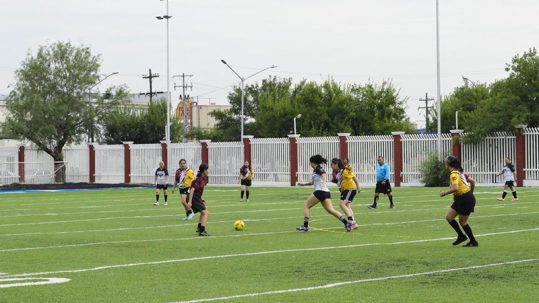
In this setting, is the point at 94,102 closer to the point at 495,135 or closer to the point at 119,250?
the point at 495,135

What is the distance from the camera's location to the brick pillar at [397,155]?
50844 mm

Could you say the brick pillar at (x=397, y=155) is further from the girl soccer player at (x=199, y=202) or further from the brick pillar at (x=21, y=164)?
the girl soccer player at (x=199, y=202)

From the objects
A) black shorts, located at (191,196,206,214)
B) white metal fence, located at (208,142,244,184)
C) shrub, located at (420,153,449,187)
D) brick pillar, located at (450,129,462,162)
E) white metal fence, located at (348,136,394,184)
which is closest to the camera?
black shorts, located at (191,196,206,214)

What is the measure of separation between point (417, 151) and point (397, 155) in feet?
3.32

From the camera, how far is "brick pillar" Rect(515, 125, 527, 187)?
4625cm

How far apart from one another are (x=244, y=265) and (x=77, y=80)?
Result: 5409 cm

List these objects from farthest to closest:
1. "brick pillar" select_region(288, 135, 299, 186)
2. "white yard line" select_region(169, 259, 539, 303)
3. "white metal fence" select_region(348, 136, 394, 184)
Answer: "brick pillar" select_region(288, 135, 299, 186) → "white metal fence" select_region(348, 136, 394, 184) → "white yard line" select_region(169, 259, 539, 303)

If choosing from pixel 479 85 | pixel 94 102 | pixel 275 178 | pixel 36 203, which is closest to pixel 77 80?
pixel 94 102

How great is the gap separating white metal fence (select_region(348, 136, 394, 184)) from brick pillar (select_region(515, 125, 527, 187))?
23.4 feet

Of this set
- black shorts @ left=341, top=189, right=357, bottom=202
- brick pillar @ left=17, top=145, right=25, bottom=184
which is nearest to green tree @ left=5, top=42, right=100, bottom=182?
brick pillar @ left=17, top=145, right=25, bottom=184

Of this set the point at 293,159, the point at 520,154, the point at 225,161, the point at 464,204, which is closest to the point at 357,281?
the point at 464,204

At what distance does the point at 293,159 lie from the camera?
2203 inches

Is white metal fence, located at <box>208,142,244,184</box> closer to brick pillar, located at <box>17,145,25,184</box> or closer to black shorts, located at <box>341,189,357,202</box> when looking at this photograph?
brick pillar, located at <box>17,145,25,184</box>

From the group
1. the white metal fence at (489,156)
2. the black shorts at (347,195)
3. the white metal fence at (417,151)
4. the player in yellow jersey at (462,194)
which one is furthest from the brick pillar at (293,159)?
the player in yellow jersey at (462,194)
